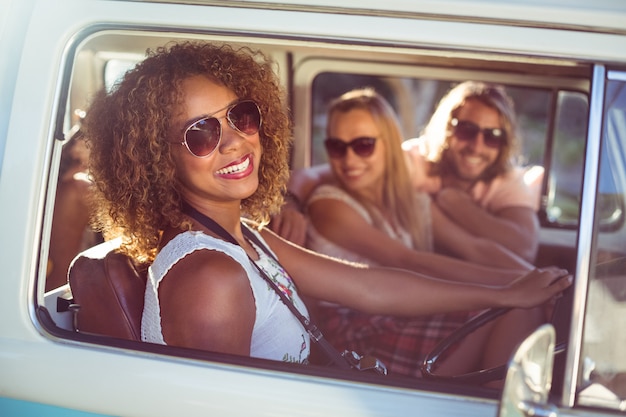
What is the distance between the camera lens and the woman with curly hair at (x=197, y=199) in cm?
169

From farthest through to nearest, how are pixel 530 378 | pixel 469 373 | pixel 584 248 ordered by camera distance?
1. pixel 469 373
2. pixel 584 248
3. pixel 530 378

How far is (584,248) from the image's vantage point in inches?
53.6

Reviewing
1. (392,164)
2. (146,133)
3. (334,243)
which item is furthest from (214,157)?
(392,164)

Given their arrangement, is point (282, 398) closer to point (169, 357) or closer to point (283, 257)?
point (169, 357)

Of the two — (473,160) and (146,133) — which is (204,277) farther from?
(473,160)

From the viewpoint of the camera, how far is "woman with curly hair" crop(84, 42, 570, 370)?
169 centimetres

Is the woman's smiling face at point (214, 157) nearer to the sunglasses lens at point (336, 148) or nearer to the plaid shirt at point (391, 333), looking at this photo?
the plaid shirt at point (391, 333)

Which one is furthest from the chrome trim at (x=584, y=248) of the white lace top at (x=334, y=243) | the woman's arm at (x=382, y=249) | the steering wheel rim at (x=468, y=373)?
the white lace top at (x=334, y=243)

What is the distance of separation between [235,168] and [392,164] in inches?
67.7

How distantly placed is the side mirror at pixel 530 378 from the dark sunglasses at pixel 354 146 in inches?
87.9

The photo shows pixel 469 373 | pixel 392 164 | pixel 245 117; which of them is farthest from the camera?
pixel 392 164

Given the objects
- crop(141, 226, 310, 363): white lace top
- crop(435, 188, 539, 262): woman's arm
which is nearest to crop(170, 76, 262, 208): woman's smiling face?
crop(141, 226, 310, 363): white lace top

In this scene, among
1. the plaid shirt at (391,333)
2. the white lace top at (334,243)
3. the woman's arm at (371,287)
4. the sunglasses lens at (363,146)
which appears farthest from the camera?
the sunglasses lens at (363,146)

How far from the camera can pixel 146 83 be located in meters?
1.88
